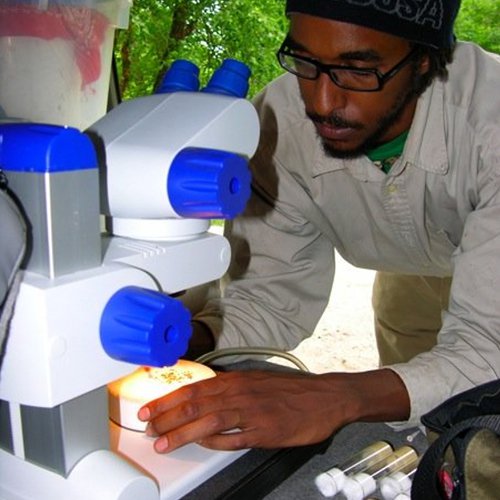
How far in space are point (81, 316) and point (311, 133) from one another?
0.71 metres

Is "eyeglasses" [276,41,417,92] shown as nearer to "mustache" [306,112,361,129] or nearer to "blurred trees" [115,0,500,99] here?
"mustache" [306,112,361,129]

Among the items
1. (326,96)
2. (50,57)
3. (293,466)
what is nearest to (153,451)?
(293,466)

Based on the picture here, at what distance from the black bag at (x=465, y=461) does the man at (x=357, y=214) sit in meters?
0.14

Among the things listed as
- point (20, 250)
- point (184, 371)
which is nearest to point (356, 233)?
point (184, 371)

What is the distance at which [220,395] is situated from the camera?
0.70 metres

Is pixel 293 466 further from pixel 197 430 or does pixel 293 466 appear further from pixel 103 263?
pixel 103 263

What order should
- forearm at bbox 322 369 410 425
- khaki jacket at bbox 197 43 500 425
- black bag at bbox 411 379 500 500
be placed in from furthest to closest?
khaki jacket at bbox 197 43 500 425, forearm at bbox 322 369 410 425, black bag at bbox 411 379 500 500

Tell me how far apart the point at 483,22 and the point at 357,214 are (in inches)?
59.7

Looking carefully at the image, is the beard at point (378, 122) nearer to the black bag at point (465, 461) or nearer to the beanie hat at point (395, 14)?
the beanie hat at point (395, 14)

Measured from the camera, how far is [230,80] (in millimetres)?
547

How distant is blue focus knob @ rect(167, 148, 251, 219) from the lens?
45 cm

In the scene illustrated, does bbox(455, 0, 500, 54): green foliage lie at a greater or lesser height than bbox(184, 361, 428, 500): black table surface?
greater

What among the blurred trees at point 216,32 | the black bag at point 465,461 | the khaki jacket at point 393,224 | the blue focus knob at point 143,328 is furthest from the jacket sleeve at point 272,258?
the blurred trees at point 216,32

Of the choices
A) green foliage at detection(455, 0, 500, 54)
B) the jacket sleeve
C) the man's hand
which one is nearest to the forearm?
the man's hand
